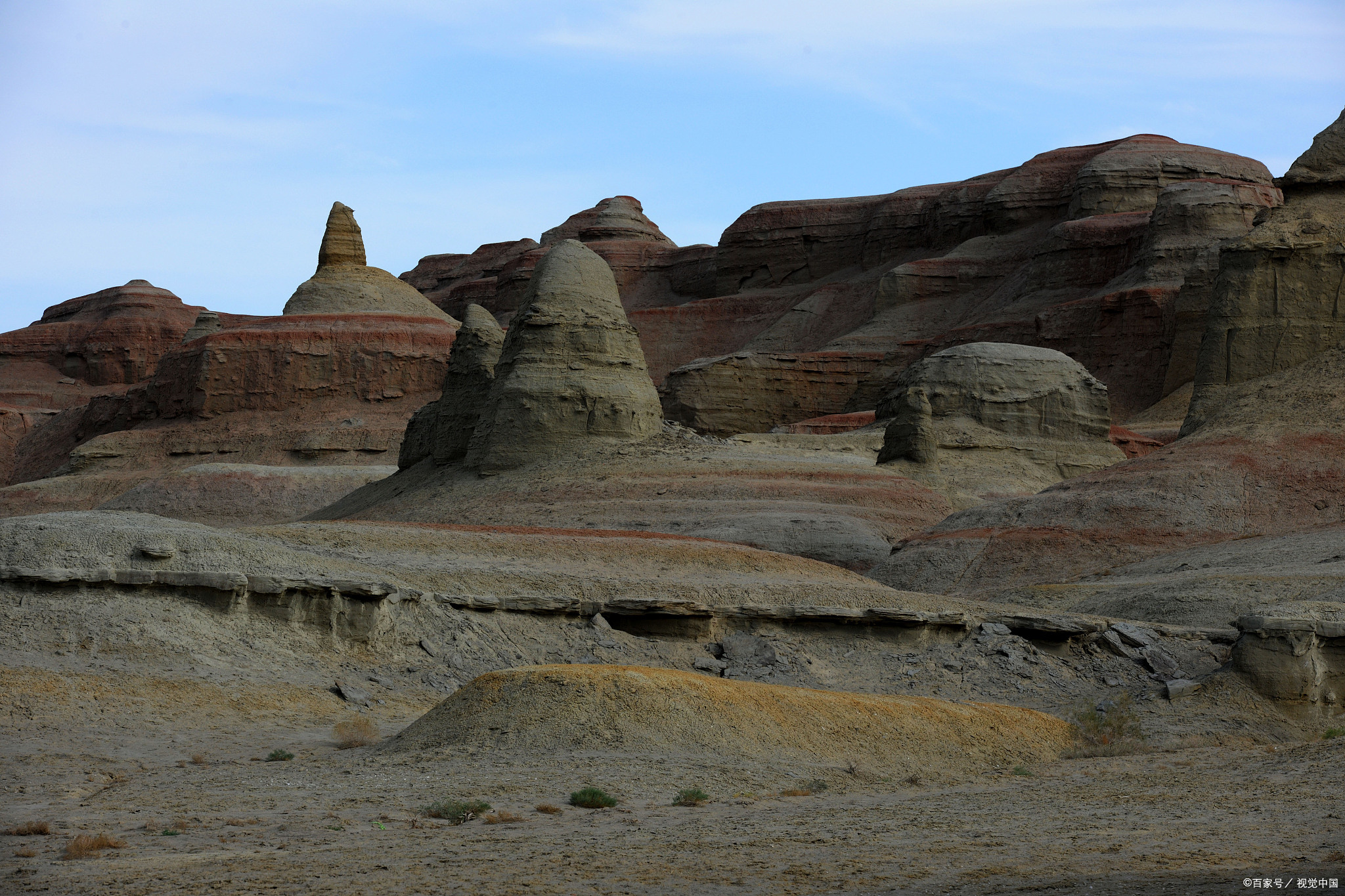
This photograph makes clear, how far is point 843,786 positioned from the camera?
12953mm

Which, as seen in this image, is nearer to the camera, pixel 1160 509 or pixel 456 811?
pixel 456 811

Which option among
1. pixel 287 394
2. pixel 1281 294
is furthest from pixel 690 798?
pixel 287 394

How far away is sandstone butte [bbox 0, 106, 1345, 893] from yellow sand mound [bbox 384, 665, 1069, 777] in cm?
5

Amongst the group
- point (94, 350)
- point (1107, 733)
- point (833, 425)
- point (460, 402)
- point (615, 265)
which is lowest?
point (1107, 733)

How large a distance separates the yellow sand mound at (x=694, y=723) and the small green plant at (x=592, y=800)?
1.49 meters

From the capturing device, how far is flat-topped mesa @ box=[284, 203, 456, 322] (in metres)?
62.2

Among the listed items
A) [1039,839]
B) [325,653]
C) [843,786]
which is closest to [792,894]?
[1039,839]

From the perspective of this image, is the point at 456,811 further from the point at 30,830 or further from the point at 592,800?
the point at 30,830

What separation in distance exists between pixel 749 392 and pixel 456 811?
175ft

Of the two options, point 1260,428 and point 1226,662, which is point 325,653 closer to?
point 1226,662

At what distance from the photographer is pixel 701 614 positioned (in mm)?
20156

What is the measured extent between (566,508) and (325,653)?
49.7ft

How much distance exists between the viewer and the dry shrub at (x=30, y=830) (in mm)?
10469

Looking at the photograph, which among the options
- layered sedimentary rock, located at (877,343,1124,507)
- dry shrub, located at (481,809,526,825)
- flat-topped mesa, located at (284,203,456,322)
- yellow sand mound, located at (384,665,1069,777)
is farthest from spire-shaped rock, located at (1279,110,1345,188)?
flat-topped mesa, located at (284,203,456,322)
